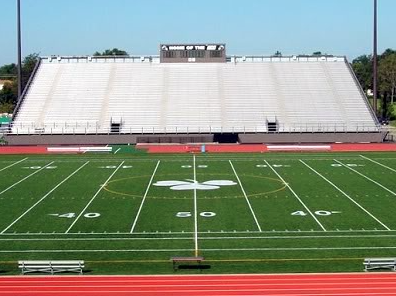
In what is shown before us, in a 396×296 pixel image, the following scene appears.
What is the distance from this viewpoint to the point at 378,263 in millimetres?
18562

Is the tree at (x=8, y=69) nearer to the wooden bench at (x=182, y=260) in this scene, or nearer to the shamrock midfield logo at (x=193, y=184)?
the shamrock midfield logo at (x=193, y=184)

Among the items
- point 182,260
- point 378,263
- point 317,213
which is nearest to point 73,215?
point 182,260

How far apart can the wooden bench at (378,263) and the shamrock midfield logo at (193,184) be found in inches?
533

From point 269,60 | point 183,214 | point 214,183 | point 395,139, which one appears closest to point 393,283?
point 183,214

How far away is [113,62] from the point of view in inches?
2601

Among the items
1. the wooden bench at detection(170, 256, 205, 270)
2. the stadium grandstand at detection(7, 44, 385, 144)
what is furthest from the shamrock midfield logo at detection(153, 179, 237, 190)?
the stadium grandstand at detection(7, 44, 385, 144)

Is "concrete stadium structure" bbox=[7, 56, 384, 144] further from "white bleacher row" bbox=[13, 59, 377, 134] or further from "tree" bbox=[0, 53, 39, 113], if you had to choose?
"tree" bbox=[0, 53, 39, 113]

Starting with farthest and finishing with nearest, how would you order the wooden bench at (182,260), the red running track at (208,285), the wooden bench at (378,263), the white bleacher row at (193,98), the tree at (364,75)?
the tree at (364,75) < the white bleacher row at (193,98) < the wooden bench at (182,260) < the wooden bench at (378,263) < the red running track at (208,285)

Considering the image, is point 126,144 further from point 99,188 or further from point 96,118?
point 99,188

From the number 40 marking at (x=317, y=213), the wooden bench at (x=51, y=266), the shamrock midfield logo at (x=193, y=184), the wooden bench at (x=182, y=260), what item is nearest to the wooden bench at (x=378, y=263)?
the wooden bench at (x=182, y=260)

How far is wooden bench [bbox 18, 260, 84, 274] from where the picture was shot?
60.4ft

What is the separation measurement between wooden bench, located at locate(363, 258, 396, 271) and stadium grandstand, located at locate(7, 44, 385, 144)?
36163mm

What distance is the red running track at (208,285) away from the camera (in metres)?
16.8

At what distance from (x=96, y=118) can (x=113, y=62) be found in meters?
10.1
